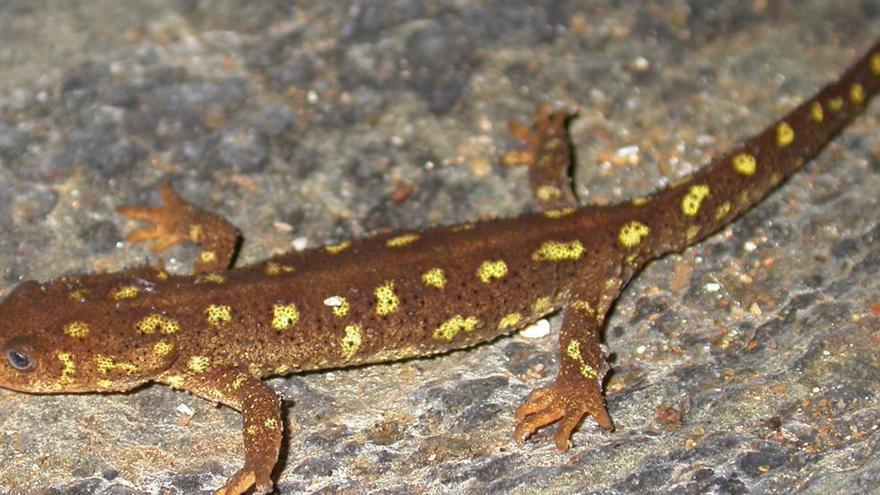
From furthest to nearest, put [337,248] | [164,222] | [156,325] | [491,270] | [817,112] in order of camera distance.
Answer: [817,112] < [164,222] < [337,248] < [491,270] < [156,325]

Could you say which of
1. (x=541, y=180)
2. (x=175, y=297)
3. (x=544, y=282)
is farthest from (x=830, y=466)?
(x=175, y=297)

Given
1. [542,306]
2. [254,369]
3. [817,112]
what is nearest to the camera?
[254,369]

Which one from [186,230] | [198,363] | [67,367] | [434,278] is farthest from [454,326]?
[67,367]

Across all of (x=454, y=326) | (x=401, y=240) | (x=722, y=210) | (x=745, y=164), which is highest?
(x=745, y=164)

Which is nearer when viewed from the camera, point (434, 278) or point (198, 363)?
point (198, 363)

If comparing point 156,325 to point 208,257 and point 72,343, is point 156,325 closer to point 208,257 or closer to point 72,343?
point 72,343

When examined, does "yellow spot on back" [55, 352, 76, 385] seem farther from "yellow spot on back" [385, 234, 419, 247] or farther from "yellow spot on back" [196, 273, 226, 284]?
"yellow spot on back" [385, 234, 419, 247]

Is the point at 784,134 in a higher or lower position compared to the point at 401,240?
higher

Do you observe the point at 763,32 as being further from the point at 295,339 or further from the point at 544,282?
the point at 295,339

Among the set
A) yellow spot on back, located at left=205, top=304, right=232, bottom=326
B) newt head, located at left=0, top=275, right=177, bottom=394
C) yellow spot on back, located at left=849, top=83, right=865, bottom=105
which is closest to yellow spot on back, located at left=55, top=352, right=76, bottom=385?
newt head, located at left=0, top=275, right=177, bottom=394
